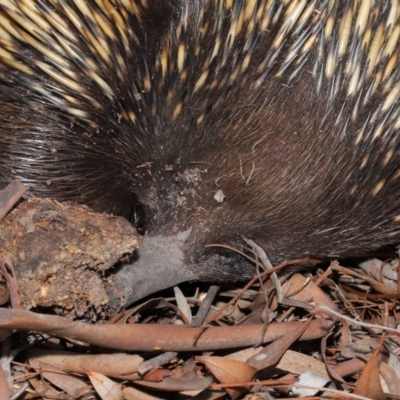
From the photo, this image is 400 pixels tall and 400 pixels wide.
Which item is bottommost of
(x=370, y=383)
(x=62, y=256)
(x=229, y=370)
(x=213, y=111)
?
(x=370, y=383)

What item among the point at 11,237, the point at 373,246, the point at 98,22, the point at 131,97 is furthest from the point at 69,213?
the point at 373,246

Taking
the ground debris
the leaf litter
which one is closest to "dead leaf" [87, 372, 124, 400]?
the leaf litter

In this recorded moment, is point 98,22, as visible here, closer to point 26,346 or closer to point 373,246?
point 26,346

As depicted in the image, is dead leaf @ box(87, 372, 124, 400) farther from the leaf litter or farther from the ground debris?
the ground debris

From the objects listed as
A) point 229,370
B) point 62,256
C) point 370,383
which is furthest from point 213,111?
point 370,383

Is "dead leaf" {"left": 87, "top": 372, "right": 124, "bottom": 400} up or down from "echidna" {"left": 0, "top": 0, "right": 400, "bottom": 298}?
down

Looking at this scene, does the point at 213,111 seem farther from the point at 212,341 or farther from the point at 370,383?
the point at 370,383

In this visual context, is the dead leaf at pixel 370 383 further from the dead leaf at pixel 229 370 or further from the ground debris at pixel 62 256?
the ground debris at pixel 62 256
